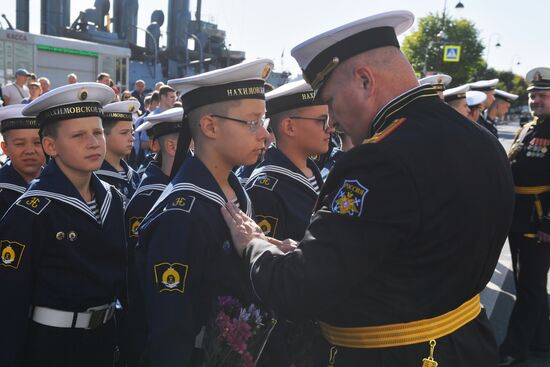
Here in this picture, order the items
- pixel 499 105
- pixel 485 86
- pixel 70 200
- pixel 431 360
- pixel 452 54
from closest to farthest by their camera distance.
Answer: pixel 431 360
pixel 70 200
pixel 485 86
pixel 499 105
pixel 452 54

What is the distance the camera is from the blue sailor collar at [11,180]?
3279mm

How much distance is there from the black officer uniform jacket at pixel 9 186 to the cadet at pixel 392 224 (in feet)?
7.35

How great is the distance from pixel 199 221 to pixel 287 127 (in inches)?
47.8

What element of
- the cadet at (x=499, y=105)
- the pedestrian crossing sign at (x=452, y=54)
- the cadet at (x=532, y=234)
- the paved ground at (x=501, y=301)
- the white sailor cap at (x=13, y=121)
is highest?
the pedestrian crossing sign at (x=452, y=54)

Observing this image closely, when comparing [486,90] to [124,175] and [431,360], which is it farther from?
[431,360]

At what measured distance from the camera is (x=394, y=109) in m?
1.62

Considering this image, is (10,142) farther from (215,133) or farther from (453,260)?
(453,260)

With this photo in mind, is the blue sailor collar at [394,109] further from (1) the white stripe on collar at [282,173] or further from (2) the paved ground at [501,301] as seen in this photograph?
(2) the paved ground at [501,301]

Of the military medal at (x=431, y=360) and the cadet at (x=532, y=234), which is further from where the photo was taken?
the cadet at (x=532, y=234)

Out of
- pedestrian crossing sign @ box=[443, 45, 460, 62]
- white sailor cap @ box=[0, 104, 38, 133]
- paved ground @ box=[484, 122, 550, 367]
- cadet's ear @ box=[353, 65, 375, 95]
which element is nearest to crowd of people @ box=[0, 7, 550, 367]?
cadet's ear @ box=[353, 65, 375, 95]

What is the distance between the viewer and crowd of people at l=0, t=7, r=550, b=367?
4.87 feet

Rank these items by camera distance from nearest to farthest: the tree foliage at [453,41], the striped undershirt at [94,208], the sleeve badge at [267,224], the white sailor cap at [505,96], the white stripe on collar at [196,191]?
the white stripe on collar at [196,191] < the striped undershirt at [94,208] < the sleeve badge at [267,224] < the white sailor cap at [505,96] < the tree foliage at [453,41]

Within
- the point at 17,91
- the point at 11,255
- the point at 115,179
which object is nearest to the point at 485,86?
the point at 115,179

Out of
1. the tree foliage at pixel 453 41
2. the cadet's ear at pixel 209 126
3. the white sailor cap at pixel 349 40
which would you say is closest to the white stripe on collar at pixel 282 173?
the cadet's ear at pixel 209 126
